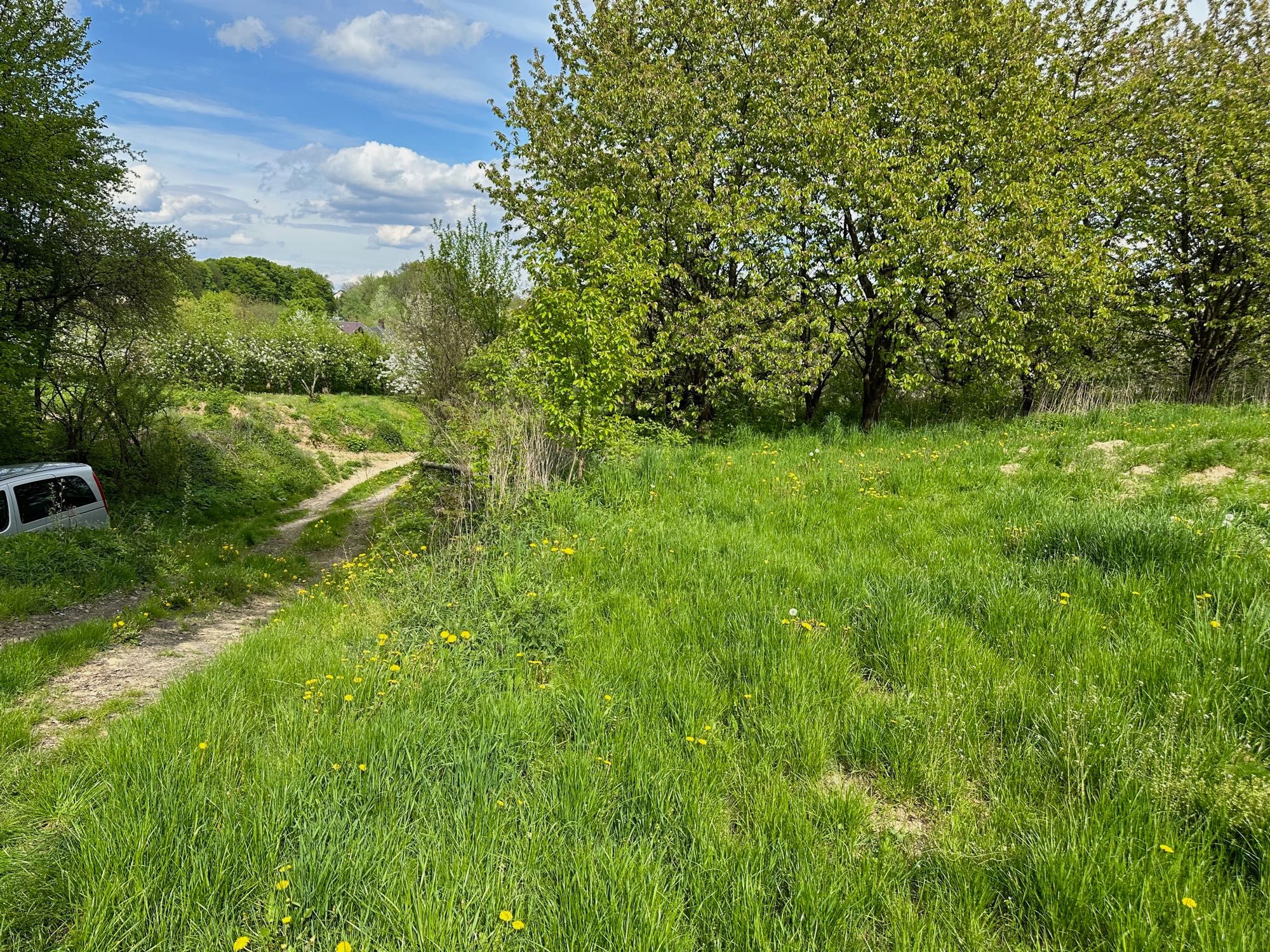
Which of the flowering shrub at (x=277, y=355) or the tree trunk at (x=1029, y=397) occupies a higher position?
the flowering shrub at (x=277, y=355)

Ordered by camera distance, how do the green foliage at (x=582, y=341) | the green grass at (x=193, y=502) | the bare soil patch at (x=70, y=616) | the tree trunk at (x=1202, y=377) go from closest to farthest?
1. the bare soil patch at (x=70, y=616)
2. the green grass at (x=193, y=502)
3. the green foliage at (x=582, y=341)
4. the tree trunk at (x=1202, y=377)

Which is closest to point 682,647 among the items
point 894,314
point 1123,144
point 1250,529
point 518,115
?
point 1250,529

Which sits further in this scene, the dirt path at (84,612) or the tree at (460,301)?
the tree at (460,301)

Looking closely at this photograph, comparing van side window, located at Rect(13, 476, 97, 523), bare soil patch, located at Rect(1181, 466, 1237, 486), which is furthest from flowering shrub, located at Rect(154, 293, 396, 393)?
bare soil patch, located at Rect(1181, 466, 1237, 486)

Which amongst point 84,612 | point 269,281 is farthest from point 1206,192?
point 269,281

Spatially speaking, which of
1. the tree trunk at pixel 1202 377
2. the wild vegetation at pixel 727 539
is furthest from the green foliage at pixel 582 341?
the tree trunk at pixel 1202 377

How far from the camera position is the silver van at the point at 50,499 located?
30.0ft

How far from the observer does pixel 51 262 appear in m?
11.4

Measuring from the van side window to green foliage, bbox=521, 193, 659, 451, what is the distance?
8.87 meters

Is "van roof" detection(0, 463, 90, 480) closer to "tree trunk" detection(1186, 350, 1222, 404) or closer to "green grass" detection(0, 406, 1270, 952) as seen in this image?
"green grass" detection(0, 406, 1270, 952)

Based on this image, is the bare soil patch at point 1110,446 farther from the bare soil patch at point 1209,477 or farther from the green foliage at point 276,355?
the green foliage at point 276,355

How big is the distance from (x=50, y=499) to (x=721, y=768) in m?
13.1

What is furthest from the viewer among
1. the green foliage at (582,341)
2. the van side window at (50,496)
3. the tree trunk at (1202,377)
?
the tree trunk at (1202,377)

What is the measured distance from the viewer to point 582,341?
8.95m
